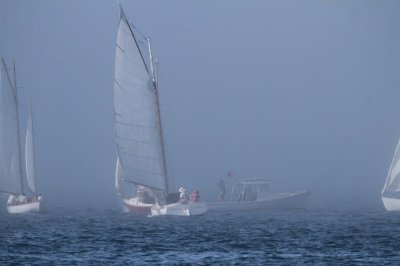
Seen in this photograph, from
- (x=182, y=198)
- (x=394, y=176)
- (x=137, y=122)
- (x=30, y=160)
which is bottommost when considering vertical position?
(x=182, y=198)

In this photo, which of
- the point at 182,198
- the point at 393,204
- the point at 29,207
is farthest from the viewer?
the point at 29,207

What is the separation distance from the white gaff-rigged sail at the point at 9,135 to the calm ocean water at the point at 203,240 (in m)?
15.6

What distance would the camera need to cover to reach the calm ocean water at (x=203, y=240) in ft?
208

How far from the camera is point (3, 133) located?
391 feet

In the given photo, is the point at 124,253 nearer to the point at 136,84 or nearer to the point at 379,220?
the point at 379,220

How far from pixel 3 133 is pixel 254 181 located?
→ 1062 inches

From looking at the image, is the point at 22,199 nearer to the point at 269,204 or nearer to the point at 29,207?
the point at 29,207

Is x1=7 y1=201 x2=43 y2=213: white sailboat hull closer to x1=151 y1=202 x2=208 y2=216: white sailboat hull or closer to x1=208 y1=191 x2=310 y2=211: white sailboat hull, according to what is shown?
x1=151 y1=202 x2=208 y2=216: white sailboat hull

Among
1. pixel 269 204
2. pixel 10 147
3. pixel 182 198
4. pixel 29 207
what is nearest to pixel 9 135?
pixel 10 147

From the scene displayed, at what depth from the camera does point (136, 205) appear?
111875 millimetres

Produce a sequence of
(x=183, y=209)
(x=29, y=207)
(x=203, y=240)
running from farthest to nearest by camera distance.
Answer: (x=29, y=207)
(x=183, y=209)
(x=203, y=240)

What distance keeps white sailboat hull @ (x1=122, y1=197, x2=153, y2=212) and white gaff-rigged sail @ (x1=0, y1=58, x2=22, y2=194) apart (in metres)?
11.9

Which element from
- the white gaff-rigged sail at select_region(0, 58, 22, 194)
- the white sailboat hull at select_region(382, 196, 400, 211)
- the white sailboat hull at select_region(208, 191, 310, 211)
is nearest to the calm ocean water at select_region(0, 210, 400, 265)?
the white sailboat hull at select_region(382, 196, 400, 211)

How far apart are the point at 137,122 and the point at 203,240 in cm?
3599
